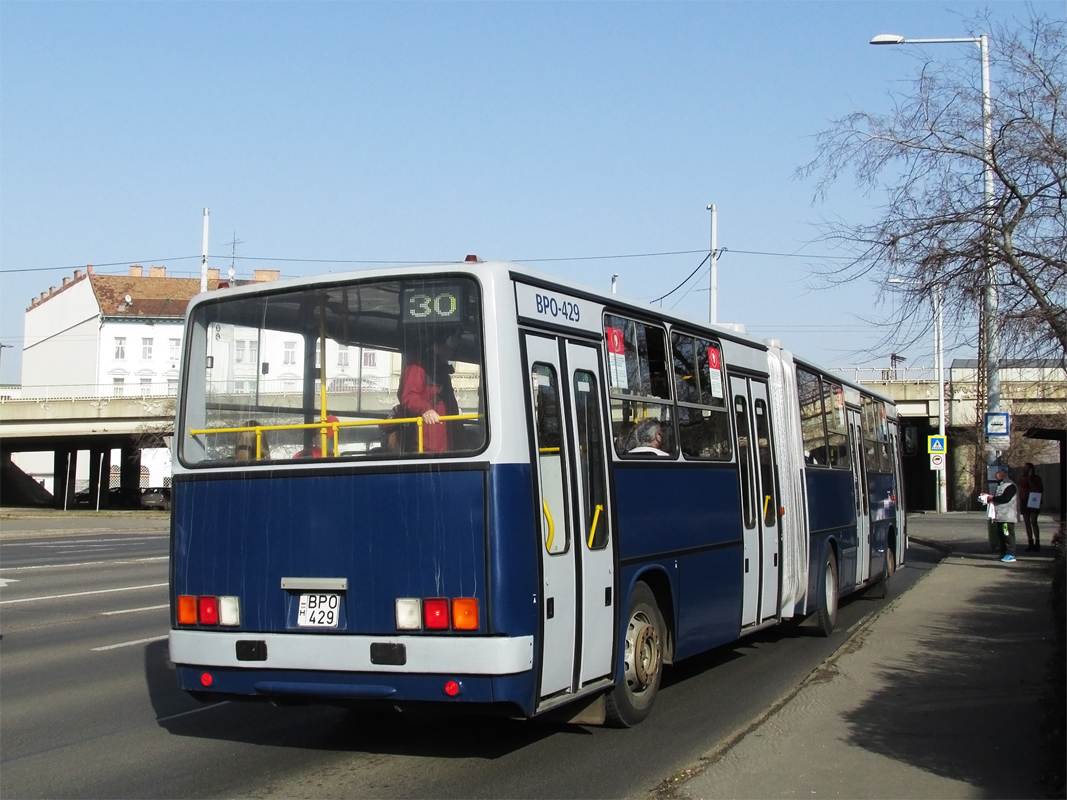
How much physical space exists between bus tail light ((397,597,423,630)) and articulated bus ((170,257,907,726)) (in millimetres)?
13

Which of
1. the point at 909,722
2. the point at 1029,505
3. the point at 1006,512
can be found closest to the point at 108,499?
the point at 1029,505

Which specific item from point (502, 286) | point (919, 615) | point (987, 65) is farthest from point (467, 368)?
point (987, 65)

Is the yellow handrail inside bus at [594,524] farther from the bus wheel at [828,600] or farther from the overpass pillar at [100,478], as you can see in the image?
the overpass pillar at [100,478]

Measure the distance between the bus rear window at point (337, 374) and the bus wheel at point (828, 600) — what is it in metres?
7.94

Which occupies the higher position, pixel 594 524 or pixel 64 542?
pixel 64 542

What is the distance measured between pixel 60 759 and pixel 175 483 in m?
1.88

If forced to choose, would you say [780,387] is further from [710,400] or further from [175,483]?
[175,483]

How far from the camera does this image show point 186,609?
7.59 metres

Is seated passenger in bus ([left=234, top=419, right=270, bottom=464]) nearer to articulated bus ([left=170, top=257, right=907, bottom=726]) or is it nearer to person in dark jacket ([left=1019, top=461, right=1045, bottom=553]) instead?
articulated bus ([left=170, top=257, right=907, bottom=726])

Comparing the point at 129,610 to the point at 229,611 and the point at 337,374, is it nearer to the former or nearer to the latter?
the point at 229,611

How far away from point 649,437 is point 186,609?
3.46 metres

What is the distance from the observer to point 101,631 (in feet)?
44.5

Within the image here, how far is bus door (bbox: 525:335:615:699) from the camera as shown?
7148mm

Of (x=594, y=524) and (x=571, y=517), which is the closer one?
(x=571, y=517)
